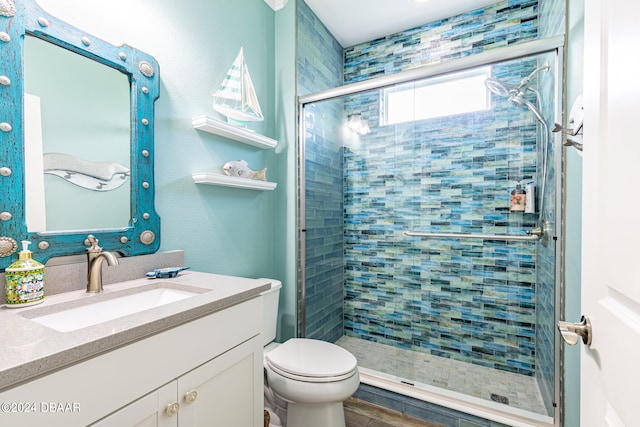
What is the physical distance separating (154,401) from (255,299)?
423mm

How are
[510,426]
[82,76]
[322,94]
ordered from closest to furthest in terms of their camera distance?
[82,76] → [510,426] → [322,94]

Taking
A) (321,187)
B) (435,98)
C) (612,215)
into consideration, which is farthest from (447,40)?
(612,215)

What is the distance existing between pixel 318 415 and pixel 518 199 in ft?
5.85

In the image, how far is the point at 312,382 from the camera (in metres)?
1.30

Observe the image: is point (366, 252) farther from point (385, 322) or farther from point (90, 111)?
point (90, 111)

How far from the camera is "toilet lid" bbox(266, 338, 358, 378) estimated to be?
4.39 feet

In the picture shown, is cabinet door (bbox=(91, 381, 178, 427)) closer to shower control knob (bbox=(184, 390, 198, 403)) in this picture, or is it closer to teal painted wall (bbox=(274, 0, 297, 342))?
shower control knob (bbox=(184, 390, 198, 403))

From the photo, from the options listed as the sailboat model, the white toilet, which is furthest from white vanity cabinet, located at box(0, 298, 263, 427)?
the sailboat model

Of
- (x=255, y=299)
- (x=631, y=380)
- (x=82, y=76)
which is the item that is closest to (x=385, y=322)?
(x=255, y=299)

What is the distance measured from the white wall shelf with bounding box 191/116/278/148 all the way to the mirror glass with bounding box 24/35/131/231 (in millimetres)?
325

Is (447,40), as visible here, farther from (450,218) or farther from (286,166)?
(286,166)

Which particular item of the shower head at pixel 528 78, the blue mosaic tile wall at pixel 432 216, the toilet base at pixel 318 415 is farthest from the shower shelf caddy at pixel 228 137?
the shower head at pixel 528 78

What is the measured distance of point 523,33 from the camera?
208cm

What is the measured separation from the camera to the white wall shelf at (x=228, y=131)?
1446 mm
